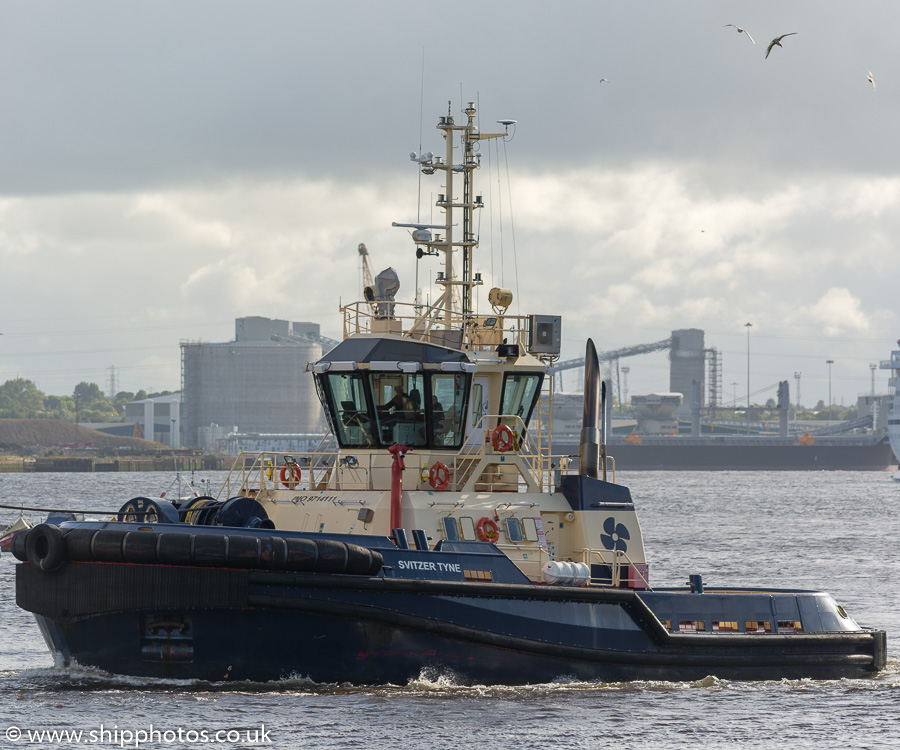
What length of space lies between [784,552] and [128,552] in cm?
2983

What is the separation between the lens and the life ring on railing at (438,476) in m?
16.2

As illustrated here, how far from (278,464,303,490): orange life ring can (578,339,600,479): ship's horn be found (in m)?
3.52

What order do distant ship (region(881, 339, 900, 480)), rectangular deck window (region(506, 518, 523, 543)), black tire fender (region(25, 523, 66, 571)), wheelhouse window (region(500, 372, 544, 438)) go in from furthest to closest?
distant ship (region(881, 339, 900, 480)), wheelhouse window (region(500, 372, 544, 438)), rectangular deck window (region(506, 518, 523, 543)), black tire fender (region(25, 523, 66, 571))

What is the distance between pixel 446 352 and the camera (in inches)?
655

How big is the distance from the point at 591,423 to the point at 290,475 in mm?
3824

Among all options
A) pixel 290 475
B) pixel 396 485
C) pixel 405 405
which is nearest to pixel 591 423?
pixel 405 405

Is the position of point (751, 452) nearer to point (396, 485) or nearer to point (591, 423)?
point (591, 423)

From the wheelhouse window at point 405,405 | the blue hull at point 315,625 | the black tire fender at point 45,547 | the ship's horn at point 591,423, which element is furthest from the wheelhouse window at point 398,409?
the black tire fender at point 45,547

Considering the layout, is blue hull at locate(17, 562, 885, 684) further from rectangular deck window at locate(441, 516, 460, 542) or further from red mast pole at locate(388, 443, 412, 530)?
red mast pole at locate(388, 443, 412, 530)

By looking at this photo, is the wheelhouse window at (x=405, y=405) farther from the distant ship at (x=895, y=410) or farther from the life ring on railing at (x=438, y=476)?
the distant ship at (x=895, y=410)

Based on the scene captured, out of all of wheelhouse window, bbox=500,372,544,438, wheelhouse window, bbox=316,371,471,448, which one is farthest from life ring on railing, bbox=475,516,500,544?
wheelhouse window, bbox=500,372,544,438

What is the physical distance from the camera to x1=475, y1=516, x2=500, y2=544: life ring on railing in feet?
51.9

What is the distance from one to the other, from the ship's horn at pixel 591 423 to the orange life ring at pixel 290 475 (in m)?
3.52

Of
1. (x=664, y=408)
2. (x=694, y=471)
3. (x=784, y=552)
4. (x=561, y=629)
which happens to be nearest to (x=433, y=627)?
(x=561, y=629)
